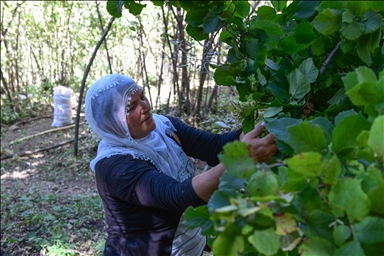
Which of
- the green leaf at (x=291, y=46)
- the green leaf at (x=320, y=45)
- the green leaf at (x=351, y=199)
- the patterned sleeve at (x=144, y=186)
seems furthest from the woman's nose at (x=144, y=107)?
the green leaf at (x=351, y=199)

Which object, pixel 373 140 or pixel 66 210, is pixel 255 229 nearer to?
pixel 373 140

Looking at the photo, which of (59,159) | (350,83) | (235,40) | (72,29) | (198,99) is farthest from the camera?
(72,29)

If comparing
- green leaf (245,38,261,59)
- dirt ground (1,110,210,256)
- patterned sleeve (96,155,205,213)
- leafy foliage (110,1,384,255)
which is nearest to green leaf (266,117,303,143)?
leafy foliage (110,1,384,255)

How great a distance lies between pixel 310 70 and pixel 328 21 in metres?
0.17

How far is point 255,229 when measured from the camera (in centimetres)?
50

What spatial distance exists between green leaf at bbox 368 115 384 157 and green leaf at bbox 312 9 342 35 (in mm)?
304

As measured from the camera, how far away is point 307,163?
19.7 inches

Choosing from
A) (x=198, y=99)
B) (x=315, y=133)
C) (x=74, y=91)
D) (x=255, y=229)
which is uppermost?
(x=315, y=133)

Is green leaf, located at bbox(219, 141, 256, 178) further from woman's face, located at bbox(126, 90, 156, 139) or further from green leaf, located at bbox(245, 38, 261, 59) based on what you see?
woman's face, located at bbox(126, 90, 156, 139)

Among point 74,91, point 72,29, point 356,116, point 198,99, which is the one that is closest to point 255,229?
point 356,116

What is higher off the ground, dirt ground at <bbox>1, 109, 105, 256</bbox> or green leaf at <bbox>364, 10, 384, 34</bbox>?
green leaf at <bbox>364, 10, 384, 34</bbox>

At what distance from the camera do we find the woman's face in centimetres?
180

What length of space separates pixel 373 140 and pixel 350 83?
5.4 inches

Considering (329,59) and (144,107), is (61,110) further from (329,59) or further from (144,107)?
(329,59)
